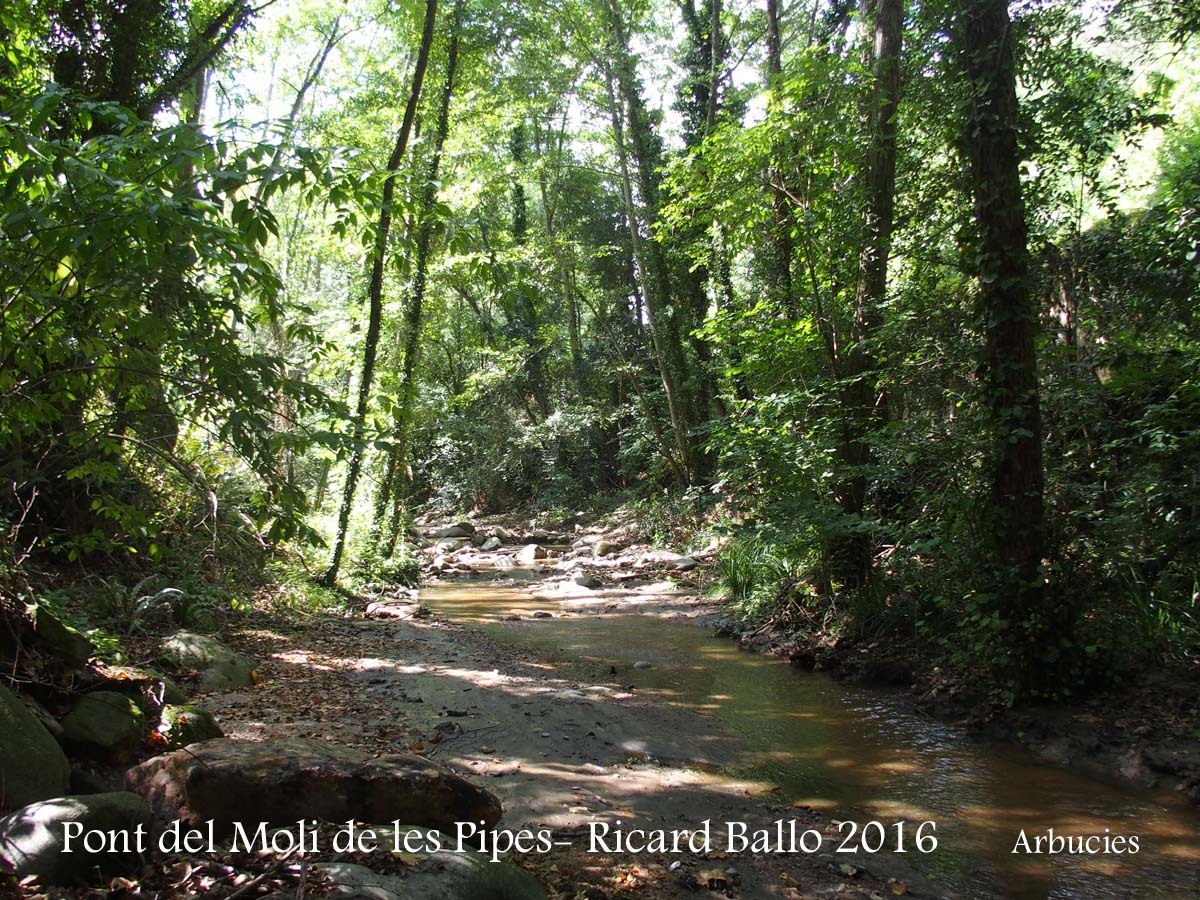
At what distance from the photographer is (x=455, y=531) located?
74.2ft

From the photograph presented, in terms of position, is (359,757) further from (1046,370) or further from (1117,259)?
(1117,259)

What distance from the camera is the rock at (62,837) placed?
240 cm

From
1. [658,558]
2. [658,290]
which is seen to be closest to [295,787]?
[658,558]

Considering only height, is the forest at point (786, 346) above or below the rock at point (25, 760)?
above

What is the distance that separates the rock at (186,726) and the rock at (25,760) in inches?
29.1

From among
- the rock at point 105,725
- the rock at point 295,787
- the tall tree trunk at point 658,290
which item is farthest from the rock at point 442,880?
the tall tree trunk at point 658,290

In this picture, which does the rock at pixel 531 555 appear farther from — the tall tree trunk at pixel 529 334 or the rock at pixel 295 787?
the rock at pixel 295 787

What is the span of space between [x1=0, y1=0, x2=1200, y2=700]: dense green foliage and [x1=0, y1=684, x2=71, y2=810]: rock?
3.08 feet

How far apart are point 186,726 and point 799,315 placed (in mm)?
8284

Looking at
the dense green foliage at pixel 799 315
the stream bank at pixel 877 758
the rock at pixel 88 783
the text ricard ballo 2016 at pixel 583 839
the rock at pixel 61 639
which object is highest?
the dense green foliage at pixel 799 315

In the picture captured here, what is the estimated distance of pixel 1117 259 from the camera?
20.8 feet

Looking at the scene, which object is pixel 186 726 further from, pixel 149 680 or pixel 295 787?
pixel 295 787

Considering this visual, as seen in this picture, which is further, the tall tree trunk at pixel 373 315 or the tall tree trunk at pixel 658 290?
the tall tree trunk at pixel 658 290

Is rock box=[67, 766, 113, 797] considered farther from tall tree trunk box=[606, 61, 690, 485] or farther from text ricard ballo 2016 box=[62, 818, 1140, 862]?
tall tree trunk box=[606, 61, 690, 485]
